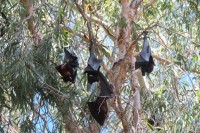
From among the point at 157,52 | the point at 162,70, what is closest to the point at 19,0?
the point at 162,70

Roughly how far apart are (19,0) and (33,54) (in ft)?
1.95

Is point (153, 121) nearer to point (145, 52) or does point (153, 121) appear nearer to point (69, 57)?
point (145, 52)

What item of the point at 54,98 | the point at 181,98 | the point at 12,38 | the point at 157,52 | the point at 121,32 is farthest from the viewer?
the point at 157,52

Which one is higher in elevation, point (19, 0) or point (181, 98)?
point (19, 0)

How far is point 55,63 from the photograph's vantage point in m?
3.73

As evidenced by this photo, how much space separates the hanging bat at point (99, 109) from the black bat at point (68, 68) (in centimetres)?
27

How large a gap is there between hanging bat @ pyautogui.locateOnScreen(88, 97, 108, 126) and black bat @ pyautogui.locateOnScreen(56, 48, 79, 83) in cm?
27

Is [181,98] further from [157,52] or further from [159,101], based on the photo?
[157,52]

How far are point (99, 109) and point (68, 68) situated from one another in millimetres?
417

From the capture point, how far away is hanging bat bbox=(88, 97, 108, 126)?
3590mm

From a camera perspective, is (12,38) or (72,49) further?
(72,49)

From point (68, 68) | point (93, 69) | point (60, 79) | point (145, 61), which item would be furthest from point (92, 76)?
point (145, 61)

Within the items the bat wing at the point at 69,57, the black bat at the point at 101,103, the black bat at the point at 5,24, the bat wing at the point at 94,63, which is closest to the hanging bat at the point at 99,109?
the black bat at the point at 101,103

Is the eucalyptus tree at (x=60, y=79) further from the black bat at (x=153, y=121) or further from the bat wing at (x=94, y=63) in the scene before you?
the bat wing at (x=94, y=63)
